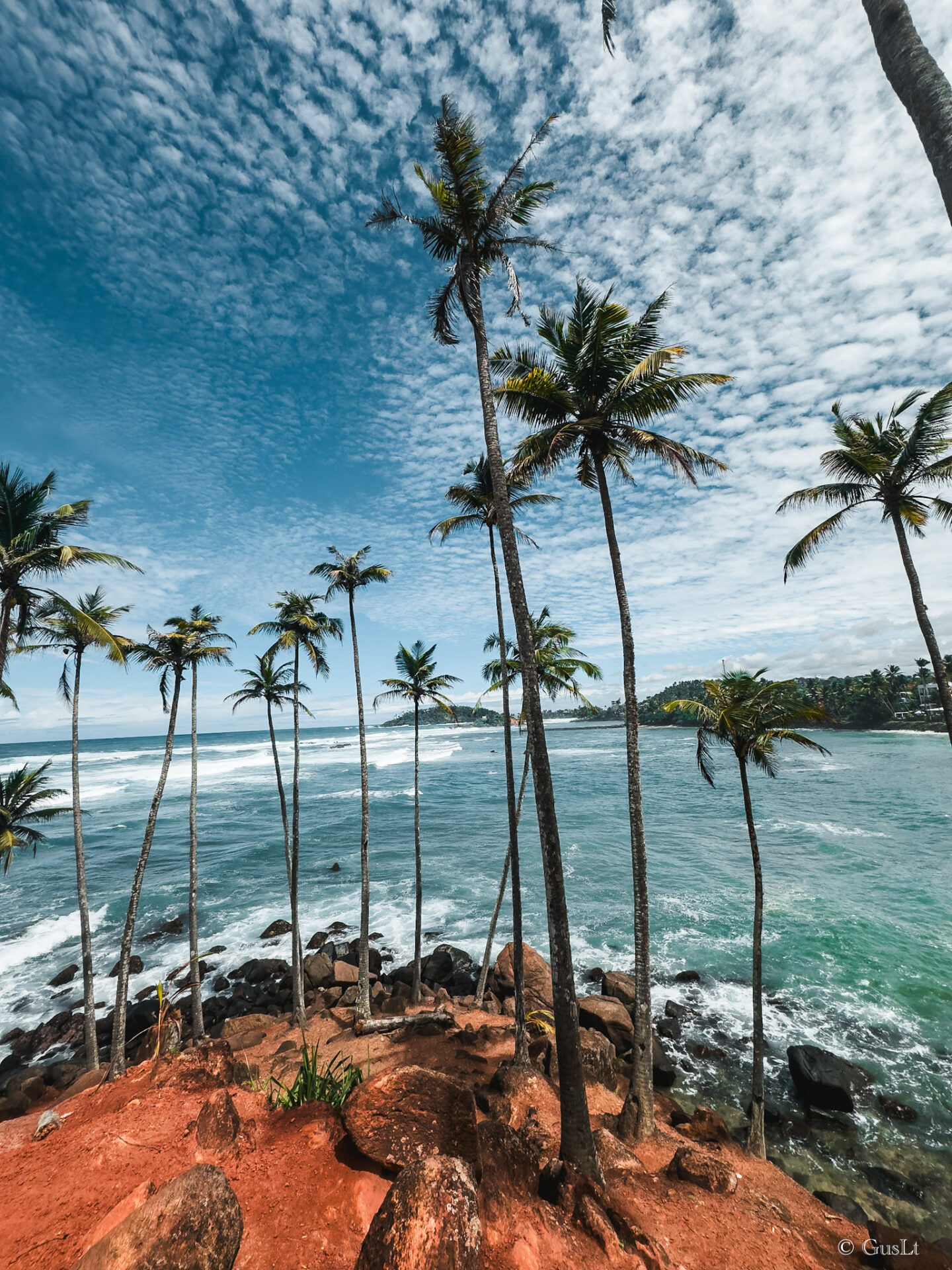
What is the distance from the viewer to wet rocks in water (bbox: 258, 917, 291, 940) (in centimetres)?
2583

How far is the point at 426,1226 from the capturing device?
429 cm

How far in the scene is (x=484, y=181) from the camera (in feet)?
27.6

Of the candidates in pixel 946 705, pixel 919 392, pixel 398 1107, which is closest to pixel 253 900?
pixel 398 1107

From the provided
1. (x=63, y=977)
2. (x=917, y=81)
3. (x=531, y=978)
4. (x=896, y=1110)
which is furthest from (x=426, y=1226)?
(x=63, y=977)

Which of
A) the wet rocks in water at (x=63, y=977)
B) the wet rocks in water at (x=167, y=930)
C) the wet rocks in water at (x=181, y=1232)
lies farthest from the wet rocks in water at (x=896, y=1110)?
the wet rocks in water at (x=63, y=977)

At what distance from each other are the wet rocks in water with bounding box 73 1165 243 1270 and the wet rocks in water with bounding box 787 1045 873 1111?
15427 mm

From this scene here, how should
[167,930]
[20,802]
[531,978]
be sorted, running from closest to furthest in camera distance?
[20,802] < [531,978] < [167,930]

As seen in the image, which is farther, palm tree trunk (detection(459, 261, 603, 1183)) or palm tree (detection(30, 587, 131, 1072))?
palm tree (detection(30, 587, 131, 1072))

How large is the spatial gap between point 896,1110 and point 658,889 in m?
15.9

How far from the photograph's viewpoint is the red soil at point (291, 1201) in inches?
196

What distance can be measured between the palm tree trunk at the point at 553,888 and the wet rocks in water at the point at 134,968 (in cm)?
2406

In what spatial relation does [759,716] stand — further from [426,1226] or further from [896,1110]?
[896,1110]

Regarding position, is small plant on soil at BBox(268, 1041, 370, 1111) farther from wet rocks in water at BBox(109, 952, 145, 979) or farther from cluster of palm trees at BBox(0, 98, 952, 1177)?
wet rocks in water at BBox(109, 952, 145, 979)

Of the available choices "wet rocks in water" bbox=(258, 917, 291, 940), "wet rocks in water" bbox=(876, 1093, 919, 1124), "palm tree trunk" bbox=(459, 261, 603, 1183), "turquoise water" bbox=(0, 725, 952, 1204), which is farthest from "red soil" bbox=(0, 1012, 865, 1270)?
"wet rocks in water" bbox=(258, 917, 291, 940)
